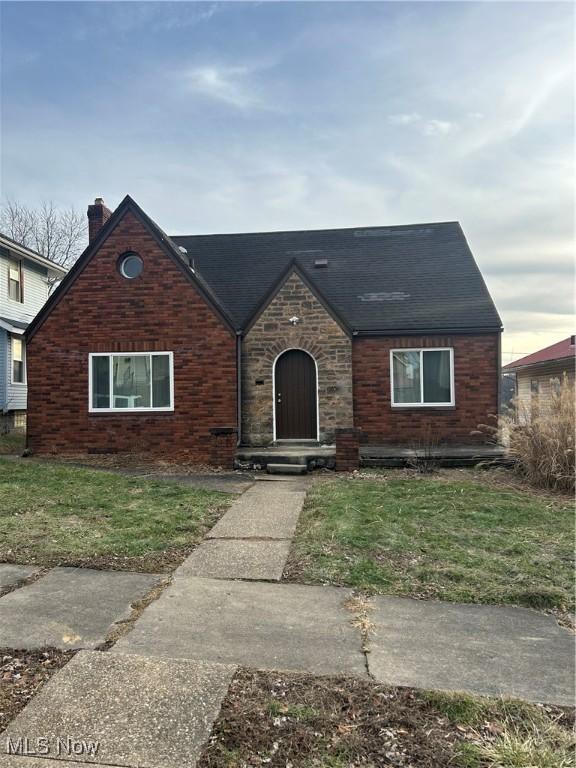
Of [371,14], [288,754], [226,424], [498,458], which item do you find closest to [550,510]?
[498,458]

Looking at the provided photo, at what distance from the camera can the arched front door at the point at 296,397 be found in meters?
13.5

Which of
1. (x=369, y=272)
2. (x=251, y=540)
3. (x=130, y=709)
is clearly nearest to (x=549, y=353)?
(x=369, y=272)

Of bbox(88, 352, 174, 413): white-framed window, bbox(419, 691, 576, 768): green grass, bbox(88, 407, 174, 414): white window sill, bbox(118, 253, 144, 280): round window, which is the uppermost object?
bbox(118, 253, 144, 280): round window

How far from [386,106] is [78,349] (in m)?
9.42

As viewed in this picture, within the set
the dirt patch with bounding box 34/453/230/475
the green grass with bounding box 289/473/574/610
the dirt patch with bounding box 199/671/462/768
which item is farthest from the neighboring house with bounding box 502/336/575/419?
the dirt patch with bounding box 199/671/462/768

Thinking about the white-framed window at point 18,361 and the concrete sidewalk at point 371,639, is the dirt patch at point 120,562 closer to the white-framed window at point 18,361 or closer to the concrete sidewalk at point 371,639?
the concrete sidewalk at point 371,639

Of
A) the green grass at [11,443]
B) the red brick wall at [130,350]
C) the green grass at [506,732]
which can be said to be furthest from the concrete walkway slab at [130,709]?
the green grass at [11,443]

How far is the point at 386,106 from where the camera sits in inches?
437

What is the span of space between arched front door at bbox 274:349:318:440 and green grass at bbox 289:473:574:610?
192 inches

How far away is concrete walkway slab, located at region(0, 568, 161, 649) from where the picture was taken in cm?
346

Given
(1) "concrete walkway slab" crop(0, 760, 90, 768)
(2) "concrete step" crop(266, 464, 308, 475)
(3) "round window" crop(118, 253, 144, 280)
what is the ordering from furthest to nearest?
1. (3) "round window" crop(118, 253, 144, 280)
2. (2) "concrete step" crop(266, 464, 308, 475)
3. (1) "concrete walkway slab" crop(0, 760, 90, 768)

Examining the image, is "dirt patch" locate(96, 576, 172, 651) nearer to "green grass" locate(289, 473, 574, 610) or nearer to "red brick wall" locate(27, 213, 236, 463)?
"green grass" locate(289, 473, 574, 610)

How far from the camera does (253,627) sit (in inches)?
146

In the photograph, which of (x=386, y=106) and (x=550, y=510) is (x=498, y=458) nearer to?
(x=550, y=510)
